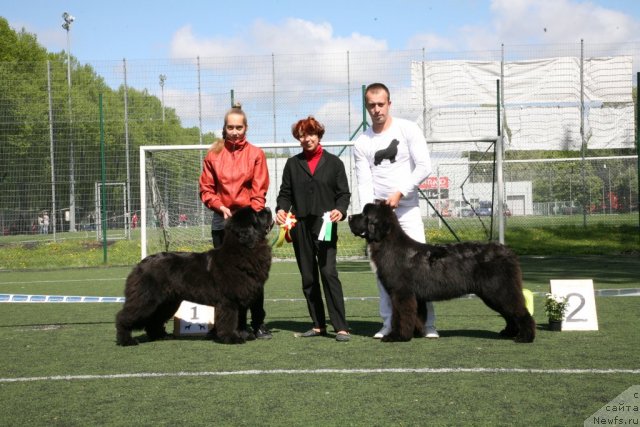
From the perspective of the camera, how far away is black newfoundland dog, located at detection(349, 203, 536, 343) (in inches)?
258

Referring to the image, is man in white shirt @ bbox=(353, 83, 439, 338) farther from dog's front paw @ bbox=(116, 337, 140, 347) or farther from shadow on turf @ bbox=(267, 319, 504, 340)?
dog's front paw @ bbox=(116, 337, 140, 347)

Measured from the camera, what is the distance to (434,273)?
6.63 metres

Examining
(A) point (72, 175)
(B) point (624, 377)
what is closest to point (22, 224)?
(A) point (72, 175)

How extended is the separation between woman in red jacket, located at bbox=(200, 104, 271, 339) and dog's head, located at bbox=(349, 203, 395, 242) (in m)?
0.97

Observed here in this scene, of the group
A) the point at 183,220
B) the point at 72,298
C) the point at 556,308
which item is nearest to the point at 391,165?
the point at 556,308

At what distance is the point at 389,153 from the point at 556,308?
214 cm

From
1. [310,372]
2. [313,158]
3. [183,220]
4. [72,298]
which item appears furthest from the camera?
[183,220]

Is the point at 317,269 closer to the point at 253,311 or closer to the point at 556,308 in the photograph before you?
the point at 253,311


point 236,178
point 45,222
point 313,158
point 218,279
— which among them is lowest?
point 218,279

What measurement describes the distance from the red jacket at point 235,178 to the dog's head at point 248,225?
1.21ft

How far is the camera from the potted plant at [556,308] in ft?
23.1

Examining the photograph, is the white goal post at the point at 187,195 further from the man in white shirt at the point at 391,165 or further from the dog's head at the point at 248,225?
the dog's head at the point at 248,225

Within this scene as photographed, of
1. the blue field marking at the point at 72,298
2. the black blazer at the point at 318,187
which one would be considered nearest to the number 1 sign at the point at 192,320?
the blue field marking at the point at 72,298

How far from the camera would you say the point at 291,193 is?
7.21 m
